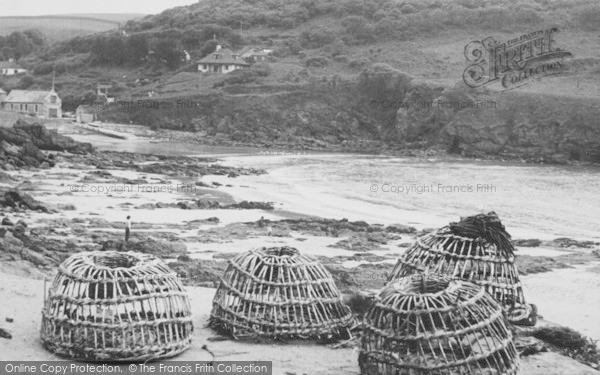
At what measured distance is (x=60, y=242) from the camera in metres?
22.5

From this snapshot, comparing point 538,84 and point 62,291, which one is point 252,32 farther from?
point 62,291

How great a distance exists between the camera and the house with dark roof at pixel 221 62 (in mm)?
109188

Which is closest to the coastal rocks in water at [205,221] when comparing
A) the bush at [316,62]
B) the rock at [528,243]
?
the rock at [528,243]

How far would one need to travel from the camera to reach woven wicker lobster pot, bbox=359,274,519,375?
11570 millimetres

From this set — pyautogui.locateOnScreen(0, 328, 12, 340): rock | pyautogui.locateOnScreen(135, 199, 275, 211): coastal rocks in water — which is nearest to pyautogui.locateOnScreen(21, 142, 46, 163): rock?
pyautogui.locateOnScreen(135, 199, 275, 211): coastal rocks in water

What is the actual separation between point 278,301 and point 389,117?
266 ft

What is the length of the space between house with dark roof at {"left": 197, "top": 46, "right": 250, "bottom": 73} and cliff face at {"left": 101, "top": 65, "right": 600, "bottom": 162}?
11.4 m

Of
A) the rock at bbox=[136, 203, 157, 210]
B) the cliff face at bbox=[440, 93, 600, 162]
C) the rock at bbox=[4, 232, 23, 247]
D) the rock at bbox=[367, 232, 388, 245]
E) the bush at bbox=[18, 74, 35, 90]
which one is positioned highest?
the bush at bbox=[18, 74, 35, 90]

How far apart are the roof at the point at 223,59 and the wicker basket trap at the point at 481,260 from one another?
96.1 metres

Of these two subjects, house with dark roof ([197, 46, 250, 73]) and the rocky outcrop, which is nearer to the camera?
the rocky outcrop

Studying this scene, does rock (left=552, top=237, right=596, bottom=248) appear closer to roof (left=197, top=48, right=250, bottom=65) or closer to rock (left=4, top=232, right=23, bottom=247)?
rock (left=4, top=232, right=23, bottom=247)

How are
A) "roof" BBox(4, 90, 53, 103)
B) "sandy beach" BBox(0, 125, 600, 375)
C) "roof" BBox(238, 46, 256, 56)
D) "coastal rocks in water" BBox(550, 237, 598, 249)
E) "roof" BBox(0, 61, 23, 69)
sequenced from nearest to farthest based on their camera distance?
"sandy beach" BBox(0, 125, 600, 375), "coastal rocks in water" BBox(550, 237, 598, 249), "roof" BBox(4, 90, 53, 103), "roof" BBox(238, 46, 256, 56), "roof" BBox(0, 61, 23, 69)

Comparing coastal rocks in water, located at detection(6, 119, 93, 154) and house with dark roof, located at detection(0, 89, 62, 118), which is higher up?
house with dark roof, located at detection(0, 89, 62, 118)

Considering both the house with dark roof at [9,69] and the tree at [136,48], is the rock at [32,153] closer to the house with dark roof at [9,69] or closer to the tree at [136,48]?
the tree at [136,48]
